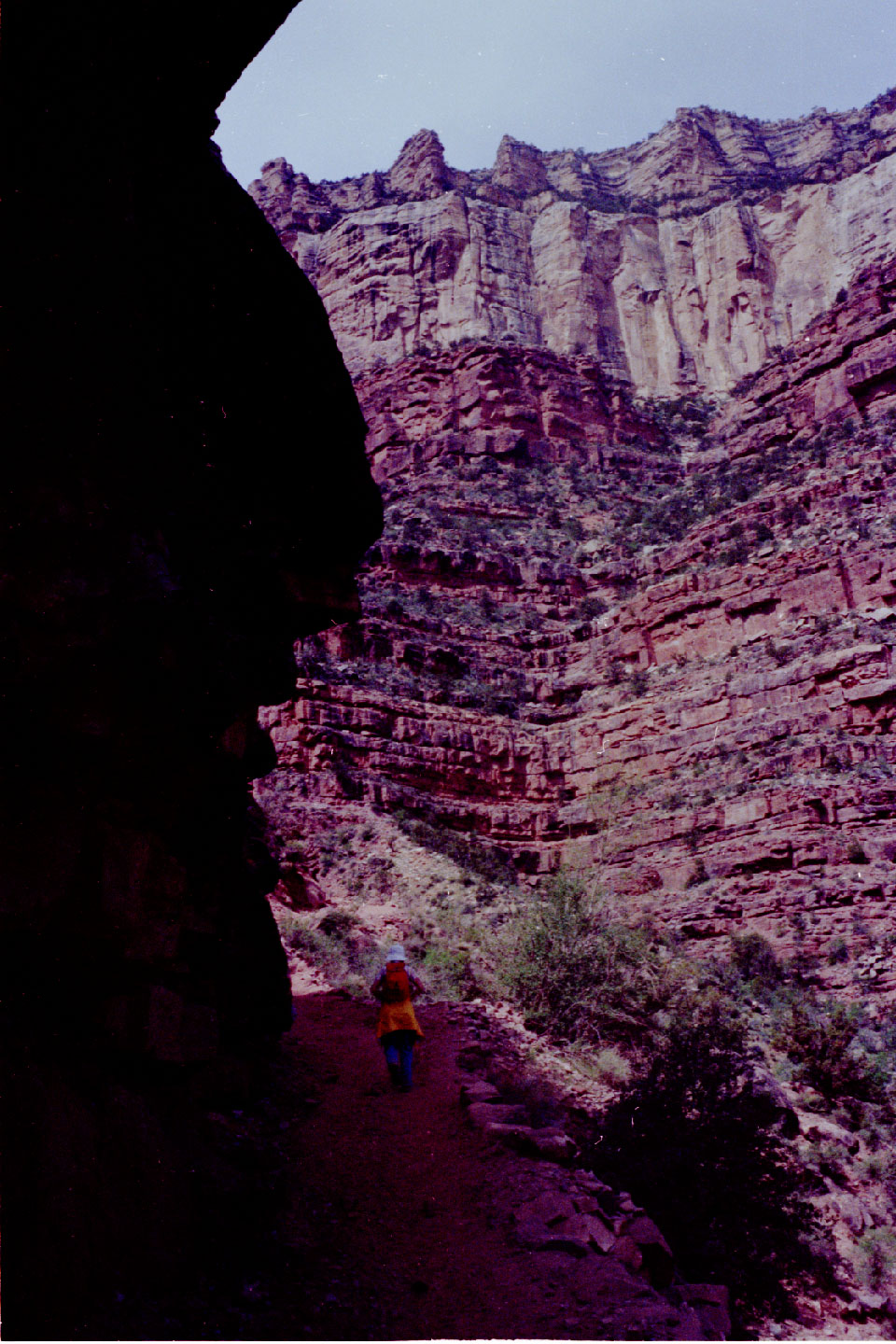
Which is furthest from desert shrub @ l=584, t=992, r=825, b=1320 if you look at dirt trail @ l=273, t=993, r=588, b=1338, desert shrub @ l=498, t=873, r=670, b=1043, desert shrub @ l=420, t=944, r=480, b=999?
desert shrub @ l=420, t=944, r=480, b=999

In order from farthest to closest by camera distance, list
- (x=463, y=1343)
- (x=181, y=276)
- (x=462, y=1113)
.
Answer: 1. (x=462, y=1113)
2. (x=181, y=276)
3. (x=463, y=1343)

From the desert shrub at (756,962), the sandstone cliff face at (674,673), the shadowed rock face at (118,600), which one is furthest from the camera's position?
the sandstone cliff face at (674,673)

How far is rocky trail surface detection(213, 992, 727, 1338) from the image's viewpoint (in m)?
4.51

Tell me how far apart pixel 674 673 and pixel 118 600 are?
24763 mm

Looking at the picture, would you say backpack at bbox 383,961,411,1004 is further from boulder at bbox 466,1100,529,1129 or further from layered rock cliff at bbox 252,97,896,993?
layered rock cliff at bbox 252,97,896,993

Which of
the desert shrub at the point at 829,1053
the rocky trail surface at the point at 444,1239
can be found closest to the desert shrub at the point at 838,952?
the desert shrub at the point at 829,1053

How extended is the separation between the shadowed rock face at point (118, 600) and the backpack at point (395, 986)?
2.19 meters

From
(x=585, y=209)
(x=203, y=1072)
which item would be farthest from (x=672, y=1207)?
(x=585, y=209)

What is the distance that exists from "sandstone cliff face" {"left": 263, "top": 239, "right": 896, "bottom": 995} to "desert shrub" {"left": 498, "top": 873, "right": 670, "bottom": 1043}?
171 inches

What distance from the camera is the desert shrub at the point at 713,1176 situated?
22.0ft

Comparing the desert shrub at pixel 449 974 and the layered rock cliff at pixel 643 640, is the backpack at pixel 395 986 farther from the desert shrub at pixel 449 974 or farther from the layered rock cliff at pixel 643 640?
the layered rock cliff at pixel 643 640

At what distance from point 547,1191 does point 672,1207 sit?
1.59m

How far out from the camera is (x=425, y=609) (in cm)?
3397

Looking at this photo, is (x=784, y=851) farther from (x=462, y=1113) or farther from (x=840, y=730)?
(x=462, y=1113)
